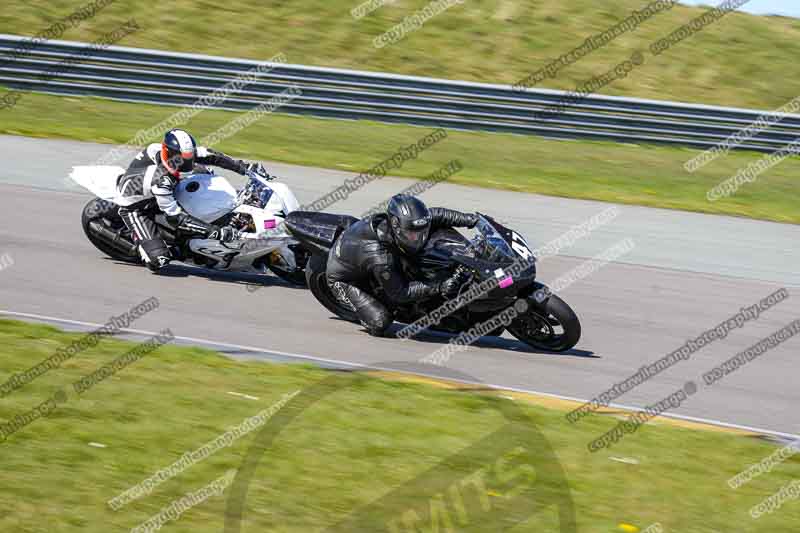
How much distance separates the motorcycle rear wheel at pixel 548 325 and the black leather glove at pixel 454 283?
68 centimetres

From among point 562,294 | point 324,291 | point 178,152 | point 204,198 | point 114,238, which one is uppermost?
point 178,152

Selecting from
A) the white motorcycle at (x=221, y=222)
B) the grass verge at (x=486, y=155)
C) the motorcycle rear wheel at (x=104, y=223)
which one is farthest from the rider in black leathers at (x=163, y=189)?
the grass verge at (x=486, y=155)

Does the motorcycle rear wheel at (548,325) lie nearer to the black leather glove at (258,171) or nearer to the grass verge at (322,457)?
the grass verge at (322,457)

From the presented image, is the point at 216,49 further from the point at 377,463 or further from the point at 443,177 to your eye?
the point at 377,463

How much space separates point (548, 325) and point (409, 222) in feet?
5.81

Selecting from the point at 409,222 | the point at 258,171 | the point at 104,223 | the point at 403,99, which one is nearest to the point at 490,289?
the point at 409,222

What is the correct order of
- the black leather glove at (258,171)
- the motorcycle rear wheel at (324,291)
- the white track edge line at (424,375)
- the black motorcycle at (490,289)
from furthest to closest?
the black leather glove at (258,171)
the motorcycle rear wheel at (324,291)
the black motorcycle at (490,289)
the white track edge line at (424,375)

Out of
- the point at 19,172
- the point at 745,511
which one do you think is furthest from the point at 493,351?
the point at 19,172

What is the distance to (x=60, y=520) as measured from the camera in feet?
21.2

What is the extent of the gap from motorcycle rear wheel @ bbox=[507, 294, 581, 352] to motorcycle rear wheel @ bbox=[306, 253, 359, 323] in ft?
6.00

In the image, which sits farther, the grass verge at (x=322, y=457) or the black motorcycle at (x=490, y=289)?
the black motorcycle at (x=490, y=289)

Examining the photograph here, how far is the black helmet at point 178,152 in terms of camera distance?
12.6 m

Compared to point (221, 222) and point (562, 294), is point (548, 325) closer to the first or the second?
point (562, 294)

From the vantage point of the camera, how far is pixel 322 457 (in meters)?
7.71
